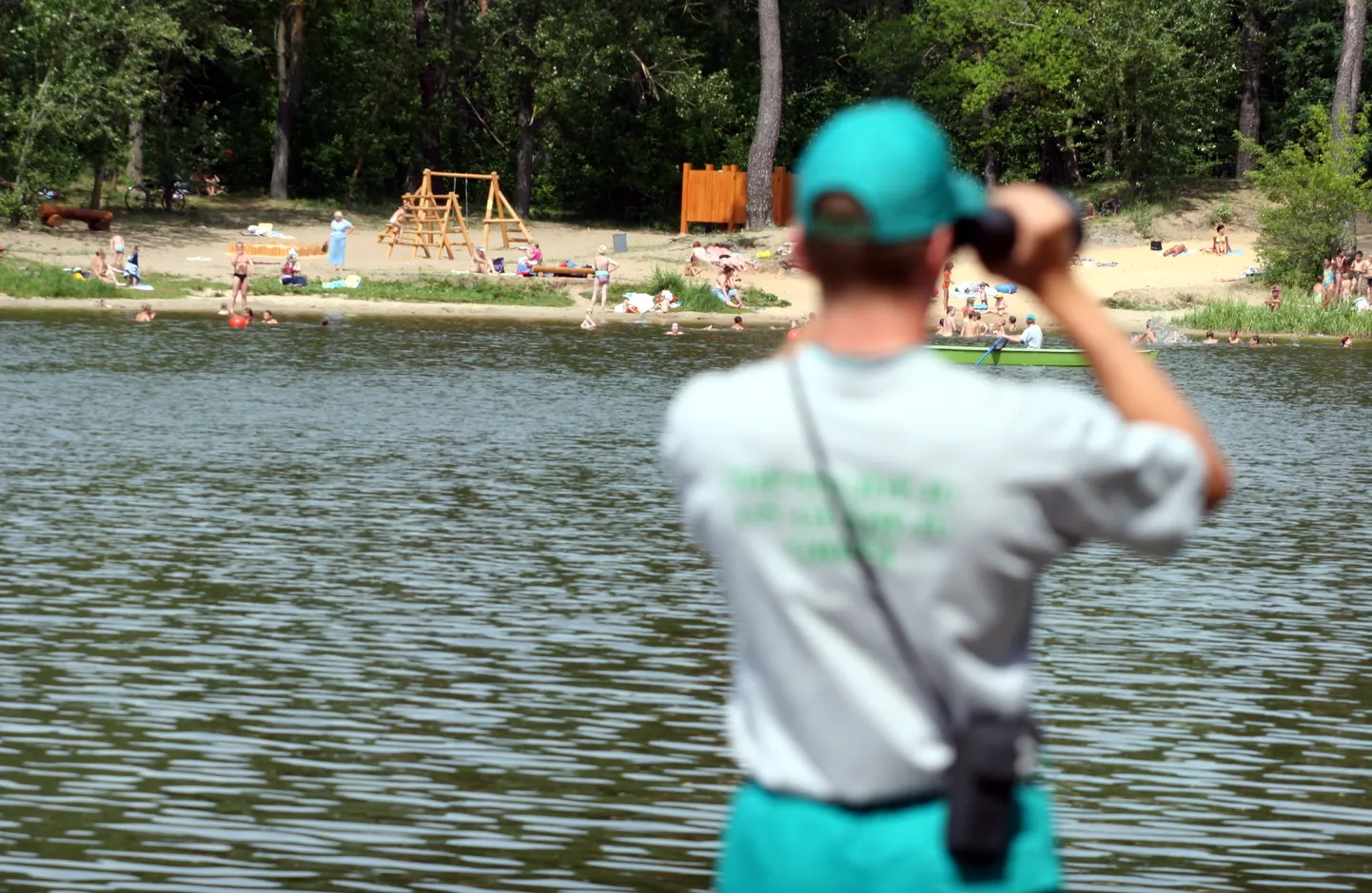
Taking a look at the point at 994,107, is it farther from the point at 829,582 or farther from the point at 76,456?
the point at 829,582

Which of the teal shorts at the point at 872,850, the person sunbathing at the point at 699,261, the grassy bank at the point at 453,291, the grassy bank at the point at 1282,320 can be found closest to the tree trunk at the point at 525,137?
the person sunbathing at the point at 699,261

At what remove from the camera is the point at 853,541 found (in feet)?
10.2

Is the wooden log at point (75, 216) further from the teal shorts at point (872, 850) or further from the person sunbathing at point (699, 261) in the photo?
the teal shorts at point (872, 850)

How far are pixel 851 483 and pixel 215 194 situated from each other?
6074cm

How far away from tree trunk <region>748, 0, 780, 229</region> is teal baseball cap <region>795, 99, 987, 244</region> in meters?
55.7

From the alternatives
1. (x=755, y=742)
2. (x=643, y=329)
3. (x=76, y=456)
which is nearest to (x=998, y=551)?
(x=755, y=742)

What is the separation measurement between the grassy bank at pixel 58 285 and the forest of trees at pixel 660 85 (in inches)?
270

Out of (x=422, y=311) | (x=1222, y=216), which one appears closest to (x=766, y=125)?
(x=1222, y=216)

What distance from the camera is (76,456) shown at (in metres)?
21.6

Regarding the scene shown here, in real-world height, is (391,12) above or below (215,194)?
above

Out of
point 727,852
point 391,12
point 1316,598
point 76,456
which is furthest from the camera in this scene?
point 391,12

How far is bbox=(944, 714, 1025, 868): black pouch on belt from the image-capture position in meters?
3.02

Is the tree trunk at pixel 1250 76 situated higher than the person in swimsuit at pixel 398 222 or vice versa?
the tree trunk at pixel 1250 76

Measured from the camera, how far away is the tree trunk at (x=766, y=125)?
58.0 m
